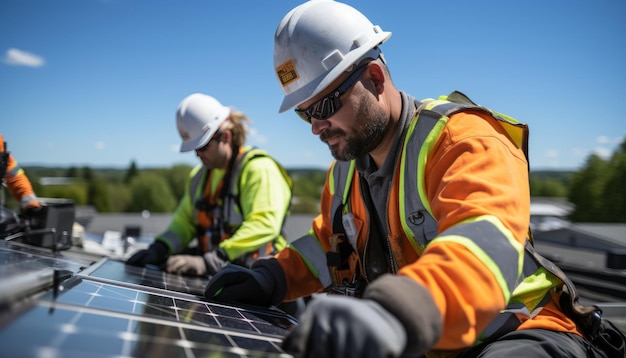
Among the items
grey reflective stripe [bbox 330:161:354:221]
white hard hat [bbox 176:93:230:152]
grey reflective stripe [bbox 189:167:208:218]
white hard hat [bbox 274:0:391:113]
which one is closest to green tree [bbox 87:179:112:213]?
grey reflective stripe [bbox 189:167:208:218]

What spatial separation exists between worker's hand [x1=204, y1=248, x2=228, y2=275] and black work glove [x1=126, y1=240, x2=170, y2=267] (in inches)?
23.9

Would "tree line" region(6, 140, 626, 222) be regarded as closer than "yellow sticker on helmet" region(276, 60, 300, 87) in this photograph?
No

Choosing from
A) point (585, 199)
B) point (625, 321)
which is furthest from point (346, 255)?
point (585, 199)

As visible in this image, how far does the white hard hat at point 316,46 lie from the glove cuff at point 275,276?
0.88m

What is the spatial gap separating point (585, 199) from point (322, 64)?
2874 inches

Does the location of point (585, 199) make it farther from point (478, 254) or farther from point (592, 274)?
point (478, 254)

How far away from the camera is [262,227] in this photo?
4.10 m

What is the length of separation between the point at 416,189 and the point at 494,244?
608 mm

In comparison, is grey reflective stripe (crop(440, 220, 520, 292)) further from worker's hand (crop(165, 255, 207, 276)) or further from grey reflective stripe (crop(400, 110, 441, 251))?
worker's hand (crop(165, 255, 207, 276))

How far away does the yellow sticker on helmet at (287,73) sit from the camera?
2195mm

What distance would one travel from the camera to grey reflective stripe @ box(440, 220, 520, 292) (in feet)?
4.58

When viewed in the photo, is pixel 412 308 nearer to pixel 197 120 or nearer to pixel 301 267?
pixel 301 267

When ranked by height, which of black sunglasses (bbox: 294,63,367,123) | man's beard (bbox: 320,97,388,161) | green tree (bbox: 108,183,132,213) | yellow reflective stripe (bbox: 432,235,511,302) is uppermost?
black sunglasses (bbox: 294,63,367,123)

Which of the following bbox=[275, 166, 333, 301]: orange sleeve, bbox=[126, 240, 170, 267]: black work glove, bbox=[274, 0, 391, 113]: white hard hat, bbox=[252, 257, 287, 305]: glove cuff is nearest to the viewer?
bbox=[274, 0, 391, 113]: white hard hat
